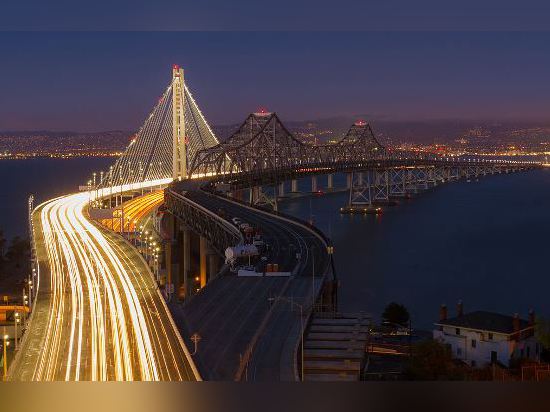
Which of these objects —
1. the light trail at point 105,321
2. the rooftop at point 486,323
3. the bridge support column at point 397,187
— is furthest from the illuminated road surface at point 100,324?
the bridge support column at point 397,187

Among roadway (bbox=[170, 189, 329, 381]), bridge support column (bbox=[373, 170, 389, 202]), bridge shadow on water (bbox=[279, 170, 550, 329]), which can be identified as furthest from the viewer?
bridge support column (bbox=[373, 170, 389, 202])

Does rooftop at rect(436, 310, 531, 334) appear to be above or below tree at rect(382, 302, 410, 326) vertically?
above

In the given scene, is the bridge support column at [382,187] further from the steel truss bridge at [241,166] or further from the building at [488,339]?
the building at [488,339]

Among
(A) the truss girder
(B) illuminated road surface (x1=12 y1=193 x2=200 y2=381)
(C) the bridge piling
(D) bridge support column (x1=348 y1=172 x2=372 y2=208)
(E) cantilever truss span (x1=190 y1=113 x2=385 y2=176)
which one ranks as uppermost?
(E) cantilever truss span (x1=190 y1=113 x2=385 y2=176)

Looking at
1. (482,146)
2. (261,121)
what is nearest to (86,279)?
(482,146)

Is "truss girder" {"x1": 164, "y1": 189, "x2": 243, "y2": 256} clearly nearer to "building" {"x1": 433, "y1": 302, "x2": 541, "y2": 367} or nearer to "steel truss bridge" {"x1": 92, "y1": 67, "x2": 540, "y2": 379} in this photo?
"steel truss bridge" {"x1": 92, "y1": 67, "x2": 540, "y2": 379}

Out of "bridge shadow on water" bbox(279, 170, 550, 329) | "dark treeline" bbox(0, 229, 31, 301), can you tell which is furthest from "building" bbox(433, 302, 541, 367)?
"dark treeline" bbox(0, 229, 31, 301)

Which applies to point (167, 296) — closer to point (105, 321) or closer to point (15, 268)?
point (105, 321)
